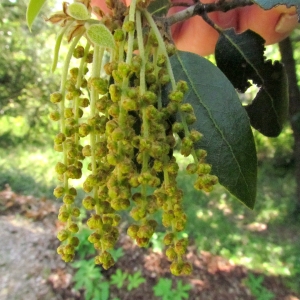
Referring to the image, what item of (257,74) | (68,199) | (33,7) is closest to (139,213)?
(68,199)

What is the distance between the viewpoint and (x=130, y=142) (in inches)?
19.8

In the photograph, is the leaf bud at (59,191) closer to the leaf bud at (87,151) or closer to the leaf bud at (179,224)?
the leaf bud at (87,151)

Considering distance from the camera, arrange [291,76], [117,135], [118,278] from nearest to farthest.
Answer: [117,135] < [291,76] < [118,278]

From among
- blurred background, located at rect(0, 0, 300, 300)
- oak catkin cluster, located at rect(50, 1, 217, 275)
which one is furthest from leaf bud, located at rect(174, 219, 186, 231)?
blurred background, located at rect(0, 0, 300, 300)

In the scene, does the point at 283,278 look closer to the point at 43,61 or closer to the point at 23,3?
the point at 23,3

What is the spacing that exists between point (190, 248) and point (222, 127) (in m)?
3.32

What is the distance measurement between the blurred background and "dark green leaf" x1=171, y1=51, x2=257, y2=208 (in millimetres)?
1550

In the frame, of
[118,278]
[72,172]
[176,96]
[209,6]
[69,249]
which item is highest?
[209,6]

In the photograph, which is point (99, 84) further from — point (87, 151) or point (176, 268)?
point (176, 268)

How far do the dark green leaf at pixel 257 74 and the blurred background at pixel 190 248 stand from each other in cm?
130

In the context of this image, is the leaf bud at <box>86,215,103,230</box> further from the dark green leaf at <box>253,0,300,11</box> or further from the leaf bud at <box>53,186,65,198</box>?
the dark green leaf at <box>253,0,300,11</box>

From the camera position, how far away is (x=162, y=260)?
3.56 m

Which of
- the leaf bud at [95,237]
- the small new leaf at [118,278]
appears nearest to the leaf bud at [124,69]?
the leaf bud at [95,237]

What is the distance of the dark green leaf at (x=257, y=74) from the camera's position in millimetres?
798
